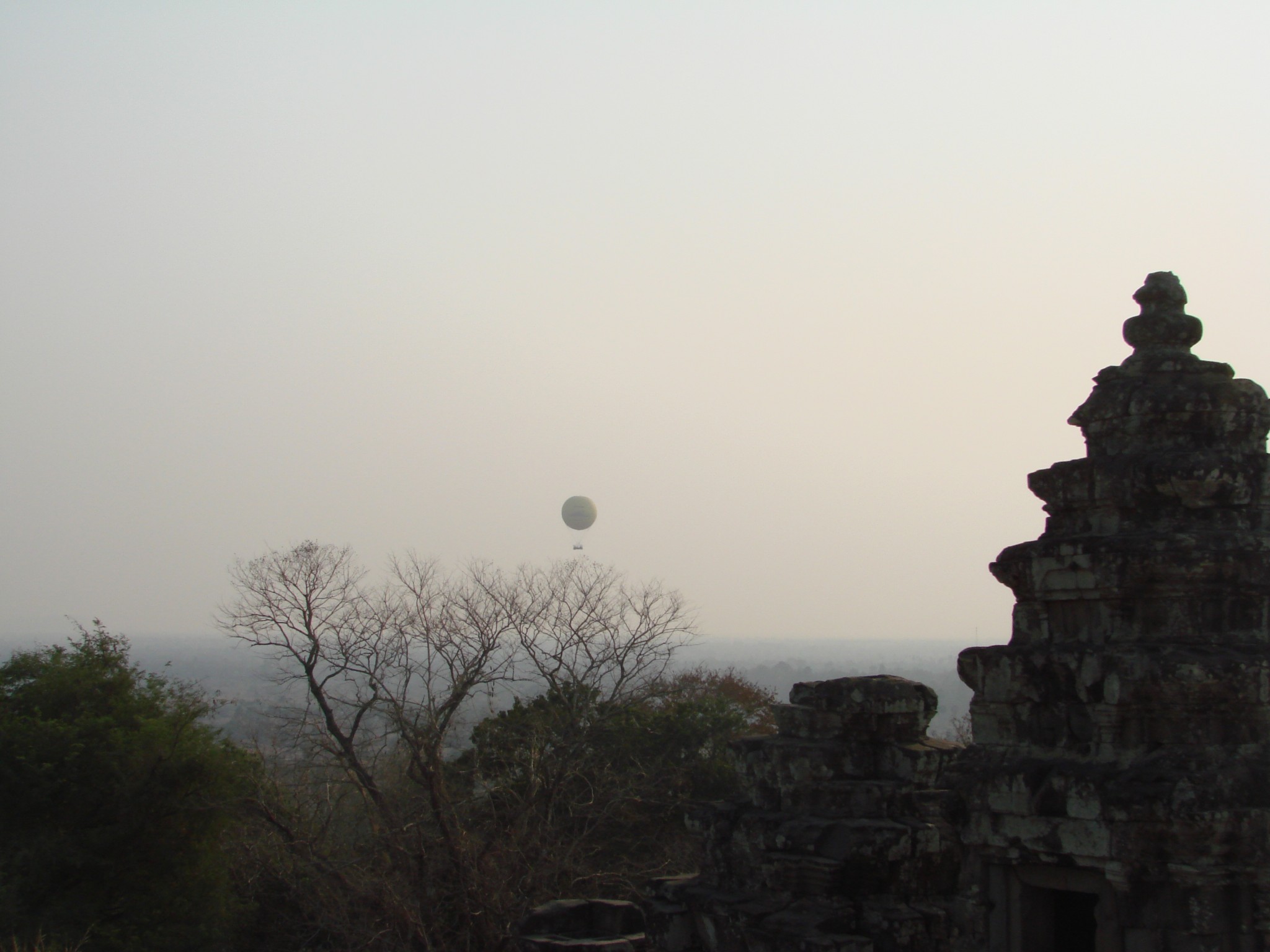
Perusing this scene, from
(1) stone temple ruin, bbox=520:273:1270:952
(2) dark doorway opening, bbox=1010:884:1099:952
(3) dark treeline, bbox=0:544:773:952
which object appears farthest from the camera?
(3) dark treeline, bbox=0:544:773:952

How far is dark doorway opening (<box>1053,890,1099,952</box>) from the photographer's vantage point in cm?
617

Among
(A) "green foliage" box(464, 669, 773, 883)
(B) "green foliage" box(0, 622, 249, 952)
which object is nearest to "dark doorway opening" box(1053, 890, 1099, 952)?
(A) "green foliage" box(464, 669, 773, 883)

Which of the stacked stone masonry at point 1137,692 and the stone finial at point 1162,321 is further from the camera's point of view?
the stone finial at point 1162,321

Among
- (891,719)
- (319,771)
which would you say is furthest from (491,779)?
(891,719)

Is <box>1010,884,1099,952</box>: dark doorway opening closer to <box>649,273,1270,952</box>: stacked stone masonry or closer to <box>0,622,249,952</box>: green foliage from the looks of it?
<box>649,273,1270,952</box>: stacked stone masonry

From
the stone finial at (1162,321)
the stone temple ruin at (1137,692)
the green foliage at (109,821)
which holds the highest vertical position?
the stone finial at (1162,321)

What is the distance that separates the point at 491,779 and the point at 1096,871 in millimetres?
14771

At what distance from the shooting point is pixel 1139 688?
5777 mm

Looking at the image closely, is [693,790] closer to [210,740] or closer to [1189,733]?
[210,740]

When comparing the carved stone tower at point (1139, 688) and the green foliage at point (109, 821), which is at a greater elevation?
the carved stone tower at point (1139, 688)

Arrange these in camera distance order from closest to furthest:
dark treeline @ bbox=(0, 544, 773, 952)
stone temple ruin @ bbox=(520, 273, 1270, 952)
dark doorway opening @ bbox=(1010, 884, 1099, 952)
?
stone temple ruin @ bbox=(520, 273, 1270, 952)
dark doorway opening @ bbox=(1010, 884, 1099, 952)
dark treeline @ bbox=(0, 544, 773, 952)

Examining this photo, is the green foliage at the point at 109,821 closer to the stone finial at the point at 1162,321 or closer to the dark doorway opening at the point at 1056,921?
the dark doorway opening at the point at 1056,921

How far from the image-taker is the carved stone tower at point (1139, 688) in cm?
550

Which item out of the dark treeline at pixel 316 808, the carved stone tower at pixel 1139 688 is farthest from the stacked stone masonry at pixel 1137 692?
the dark treeline at pixel 316 808
